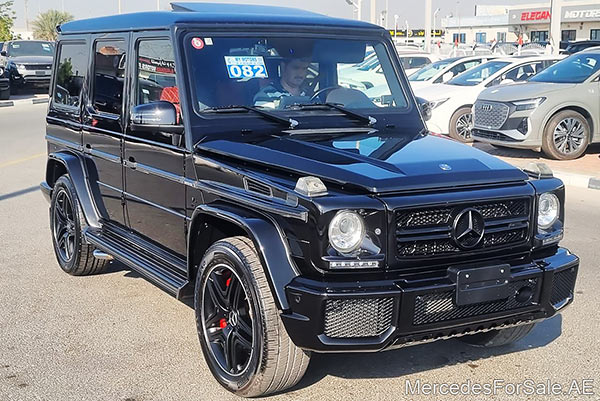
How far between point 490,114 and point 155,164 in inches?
359

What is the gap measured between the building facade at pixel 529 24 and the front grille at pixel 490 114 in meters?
39.7

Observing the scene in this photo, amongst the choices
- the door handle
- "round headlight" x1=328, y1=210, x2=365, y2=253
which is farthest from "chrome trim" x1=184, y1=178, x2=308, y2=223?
the door handle

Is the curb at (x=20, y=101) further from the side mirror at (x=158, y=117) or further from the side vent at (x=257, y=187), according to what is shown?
the side vent at (x=257, y=187)

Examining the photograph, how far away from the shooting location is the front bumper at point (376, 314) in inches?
137

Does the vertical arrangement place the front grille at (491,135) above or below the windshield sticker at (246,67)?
below

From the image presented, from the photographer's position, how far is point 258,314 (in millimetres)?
3682

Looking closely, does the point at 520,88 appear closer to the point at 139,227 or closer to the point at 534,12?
the point at 139,227

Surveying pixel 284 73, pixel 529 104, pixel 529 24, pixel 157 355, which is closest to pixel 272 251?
pixel 157 355

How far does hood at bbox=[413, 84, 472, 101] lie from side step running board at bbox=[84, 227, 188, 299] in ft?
33.7

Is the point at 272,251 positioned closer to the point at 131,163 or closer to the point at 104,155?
the point at 131,163

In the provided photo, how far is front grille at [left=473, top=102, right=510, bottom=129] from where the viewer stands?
12703 mm

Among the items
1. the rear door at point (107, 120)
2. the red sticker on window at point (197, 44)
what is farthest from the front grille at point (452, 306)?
the rear door at point (107, 120)

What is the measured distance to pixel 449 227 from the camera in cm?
372

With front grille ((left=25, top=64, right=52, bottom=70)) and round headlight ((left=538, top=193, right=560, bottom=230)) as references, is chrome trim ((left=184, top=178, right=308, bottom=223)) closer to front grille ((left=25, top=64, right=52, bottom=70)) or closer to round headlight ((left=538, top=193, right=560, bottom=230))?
round headlight ((left=538, top=193, right=560, bottom=230))
